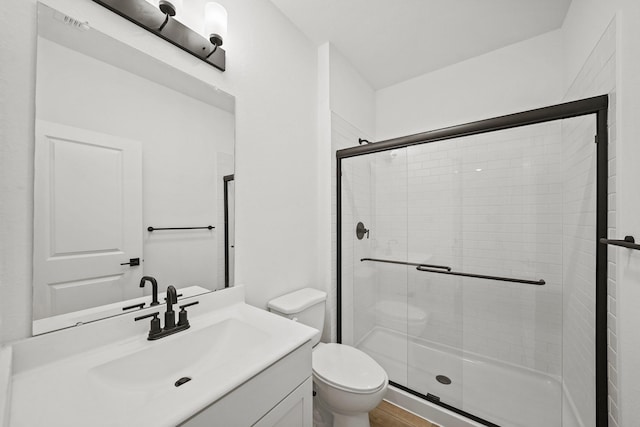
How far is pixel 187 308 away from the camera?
1.08m

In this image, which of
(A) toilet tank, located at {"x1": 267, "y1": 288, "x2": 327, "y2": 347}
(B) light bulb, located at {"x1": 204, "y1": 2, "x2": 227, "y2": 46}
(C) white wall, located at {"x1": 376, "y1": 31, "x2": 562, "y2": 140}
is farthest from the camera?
(C) white wall, located at {"x1": 376, "y1": 31, "x2": 562, "y2": 140}

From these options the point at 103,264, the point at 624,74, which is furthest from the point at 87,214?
the point at 624,74

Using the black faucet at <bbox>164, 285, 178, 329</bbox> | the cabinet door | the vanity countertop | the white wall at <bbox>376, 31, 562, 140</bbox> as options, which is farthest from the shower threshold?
the white wall at <bbox>376, 31, 562, 140</bbox>

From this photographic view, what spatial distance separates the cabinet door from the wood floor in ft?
2.65

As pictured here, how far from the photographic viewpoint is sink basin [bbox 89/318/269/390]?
775 millimetres

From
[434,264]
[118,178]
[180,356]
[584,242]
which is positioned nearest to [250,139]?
[118,178]

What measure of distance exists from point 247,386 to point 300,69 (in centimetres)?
183

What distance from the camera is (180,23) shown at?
104 centimetres

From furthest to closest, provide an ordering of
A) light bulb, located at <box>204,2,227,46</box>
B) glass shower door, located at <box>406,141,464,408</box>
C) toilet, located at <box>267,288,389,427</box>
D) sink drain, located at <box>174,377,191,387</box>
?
1. glass shower door, located at <box>406,141,464,408</box>
2. toilet, located at <box>267,288,389,427</box>
3. light bulb, located at <box>204,2,227,46</box>
4. sink drain, located at <box>174,377,191,387</box>

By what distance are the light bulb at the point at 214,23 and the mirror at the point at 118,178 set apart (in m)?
0.19

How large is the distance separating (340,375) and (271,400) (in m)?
0.62

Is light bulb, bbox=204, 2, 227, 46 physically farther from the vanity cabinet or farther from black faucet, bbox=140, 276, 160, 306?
the vanity cabinet

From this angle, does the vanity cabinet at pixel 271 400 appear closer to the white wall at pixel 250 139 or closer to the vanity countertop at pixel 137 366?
the vanity countertop at pixel 137 366

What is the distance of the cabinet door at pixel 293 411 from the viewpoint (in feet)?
2.65
